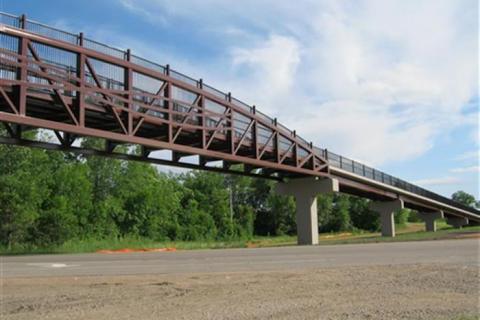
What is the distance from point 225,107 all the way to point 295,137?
9.81m

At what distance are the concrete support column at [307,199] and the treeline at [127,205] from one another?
2032 cm

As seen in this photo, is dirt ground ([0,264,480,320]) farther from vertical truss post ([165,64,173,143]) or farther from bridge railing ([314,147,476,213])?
bridge railing ([314,147,476,213])

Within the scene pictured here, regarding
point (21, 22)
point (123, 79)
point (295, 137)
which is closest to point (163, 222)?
point (295, 137)

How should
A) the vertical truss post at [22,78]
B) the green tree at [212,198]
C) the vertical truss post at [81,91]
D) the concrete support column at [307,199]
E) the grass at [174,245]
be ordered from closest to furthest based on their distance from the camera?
the vertical truss post at [22,78] → the vertical truss post at [81,91] → the grass at [174,245] → the concrete support column at [307,199] → the green tree at [212,198]

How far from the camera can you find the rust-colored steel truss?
2141 centimetres

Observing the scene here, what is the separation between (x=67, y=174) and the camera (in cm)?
5456

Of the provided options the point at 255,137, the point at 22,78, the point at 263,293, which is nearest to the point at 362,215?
the point at 255,137

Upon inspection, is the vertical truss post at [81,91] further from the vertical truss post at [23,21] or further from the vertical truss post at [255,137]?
the vertical truss post at [255,137]

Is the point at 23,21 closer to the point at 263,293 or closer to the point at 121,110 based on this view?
the point at 121,110

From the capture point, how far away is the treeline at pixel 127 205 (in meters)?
43.2

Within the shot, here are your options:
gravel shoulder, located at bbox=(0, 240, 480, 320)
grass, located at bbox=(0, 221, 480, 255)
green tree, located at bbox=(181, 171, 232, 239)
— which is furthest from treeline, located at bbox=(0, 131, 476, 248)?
gravel shoulder, located at bbox=(0, 240, 480, 320)

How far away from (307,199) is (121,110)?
23.5 metres

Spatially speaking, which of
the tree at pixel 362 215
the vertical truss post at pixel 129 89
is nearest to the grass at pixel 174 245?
the vertical truss post at pixel 129 89

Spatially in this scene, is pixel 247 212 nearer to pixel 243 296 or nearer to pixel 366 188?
pixel 366 188
